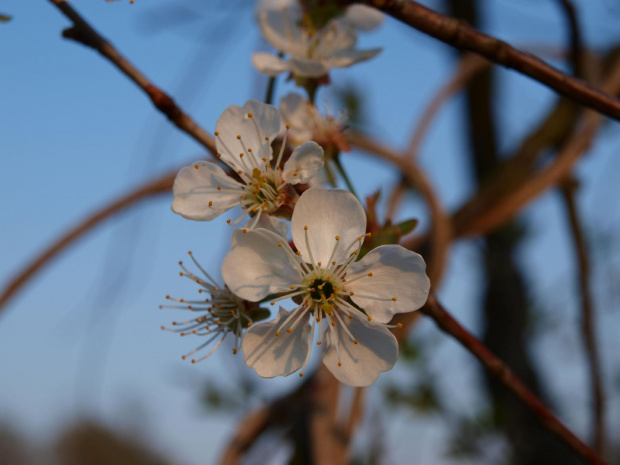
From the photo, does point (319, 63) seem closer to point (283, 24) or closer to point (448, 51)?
point (283, 24)

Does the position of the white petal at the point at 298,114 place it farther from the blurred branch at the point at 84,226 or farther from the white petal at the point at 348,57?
the blurred branch at the point at 84,226

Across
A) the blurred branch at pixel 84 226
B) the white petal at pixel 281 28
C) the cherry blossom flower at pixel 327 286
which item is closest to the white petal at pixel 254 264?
the cherry blossom flower at pixel 327 286

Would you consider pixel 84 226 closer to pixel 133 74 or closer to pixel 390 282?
pixel 133 74

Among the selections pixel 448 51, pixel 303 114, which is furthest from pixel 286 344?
pixel 448 51

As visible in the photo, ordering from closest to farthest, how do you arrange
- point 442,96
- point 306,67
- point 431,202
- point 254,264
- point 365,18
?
point 254,264
point 306,67
point 365,18
point 431,202
point 442,96

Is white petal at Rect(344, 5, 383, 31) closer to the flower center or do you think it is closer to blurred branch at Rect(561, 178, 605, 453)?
the flower center

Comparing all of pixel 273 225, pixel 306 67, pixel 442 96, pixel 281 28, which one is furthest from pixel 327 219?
pixel 442 96
